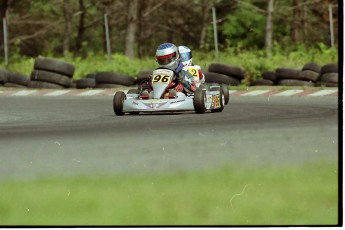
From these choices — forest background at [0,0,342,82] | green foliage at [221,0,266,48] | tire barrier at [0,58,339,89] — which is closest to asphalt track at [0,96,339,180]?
tire barrier at [0,58,339,89]

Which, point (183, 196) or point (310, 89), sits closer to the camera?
point (183, 196)

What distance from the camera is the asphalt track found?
6.60 metres

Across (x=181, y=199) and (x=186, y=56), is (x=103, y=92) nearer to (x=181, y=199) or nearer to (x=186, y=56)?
(x=186, y=56)

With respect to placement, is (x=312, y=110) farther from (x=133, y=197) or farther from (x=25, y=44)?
(x=25, y=44)

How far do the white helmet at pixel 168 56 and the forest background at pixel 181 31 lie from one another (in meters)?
5.87

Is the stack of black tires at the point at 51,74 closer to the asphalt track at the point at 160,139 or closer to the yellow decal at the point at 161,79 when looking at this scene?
the asphalt track at the point at 160,139

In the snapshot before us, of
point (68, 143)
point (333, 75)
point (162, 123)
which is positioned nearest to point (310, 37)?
point (333, 75)

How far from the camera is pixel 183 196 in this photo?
203 inches

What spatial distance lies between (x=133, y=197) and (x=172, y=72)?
21.7 feet

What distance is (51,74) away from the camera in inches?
688

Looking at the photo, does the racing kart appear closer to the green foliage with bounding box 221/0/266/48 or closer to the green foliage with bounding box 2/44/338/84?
the green foliage with bounding box 2/44/338/84

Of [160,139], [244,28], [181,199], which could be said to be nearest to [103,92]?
[160,139]

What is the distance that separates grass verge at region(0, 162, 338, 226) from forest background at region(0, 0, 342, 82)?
39.2 feet

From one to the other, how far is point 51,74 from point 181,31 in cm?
2263
